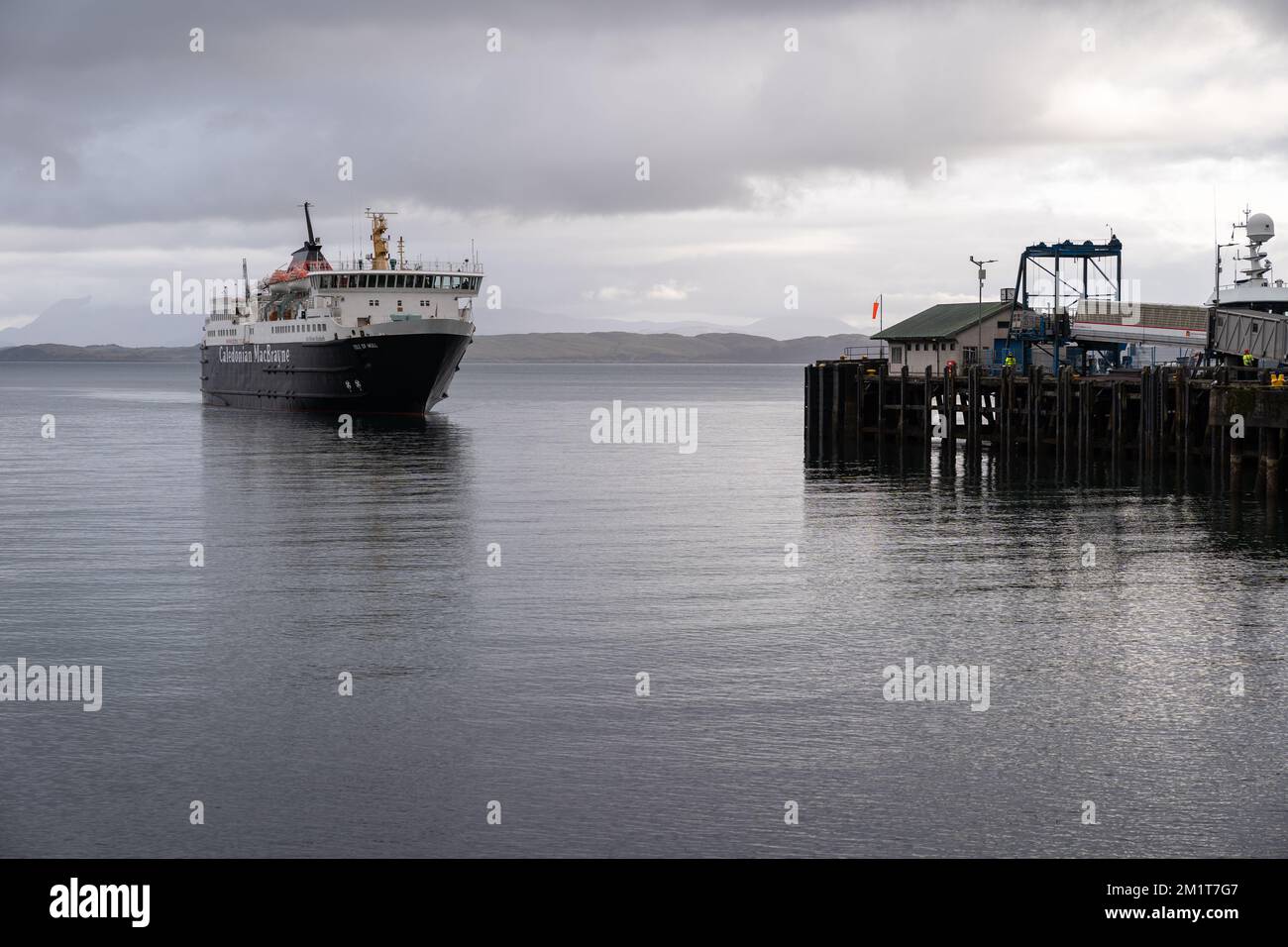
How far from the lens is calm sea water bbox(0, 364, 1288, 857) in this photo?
49.6ft

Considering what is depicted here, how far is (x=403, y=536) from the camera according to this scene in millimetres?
35969

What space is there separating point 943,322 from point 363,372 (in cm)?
3520

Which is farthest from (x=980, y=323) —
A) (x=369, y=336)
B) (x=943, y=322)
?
(x=369, y=336)

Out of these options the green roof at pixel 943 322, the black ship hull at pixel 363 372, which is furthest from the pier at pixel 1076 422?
the black ship hull at pixel 363 372

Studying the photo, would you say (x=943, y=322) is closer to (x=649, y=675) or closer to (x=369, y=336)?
(x=369, y=336)

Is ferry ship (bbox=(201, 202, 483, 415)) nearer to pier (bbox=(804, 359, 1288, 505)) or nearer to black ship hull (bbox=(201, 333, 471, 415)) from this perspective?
black ship hull (bbox=(201, 333, 471, 415))

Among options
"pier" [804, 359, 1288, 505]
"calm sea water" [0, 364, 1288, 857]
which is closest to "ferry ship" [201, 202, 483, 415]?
"pier" [804, 359, 1288, 505]

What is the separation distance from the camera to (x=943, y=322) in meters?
78.3

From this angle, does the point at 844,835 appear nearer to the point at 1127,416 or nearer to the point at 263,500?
the point at 263,500

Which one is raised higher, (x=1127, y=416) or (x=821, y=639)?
(x=1127, y=416)

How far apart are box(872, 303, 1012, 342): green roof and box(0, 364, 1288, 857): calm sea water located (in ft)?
107

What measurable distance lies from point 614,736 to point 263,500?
29836 mm
